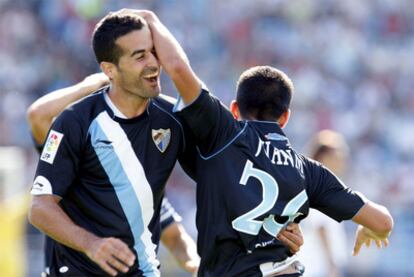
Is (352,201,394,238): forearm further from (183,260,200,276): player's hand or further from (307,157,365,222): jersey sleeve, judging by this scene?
(183,260,200,276): player's hand

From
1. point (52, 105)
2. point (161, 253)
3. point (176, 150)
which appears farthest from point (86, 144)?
point (161, 253)

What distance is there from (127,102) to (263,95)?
720 millimetres

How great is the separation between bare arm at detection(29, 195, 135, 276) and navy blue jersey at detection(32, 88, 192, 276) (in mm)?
93

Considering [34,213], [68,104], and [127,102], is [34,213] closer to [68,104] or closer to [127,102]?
[127,102]

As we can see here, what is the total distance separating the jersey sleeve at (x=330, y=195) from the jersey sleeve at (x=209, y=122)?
52 centimetres

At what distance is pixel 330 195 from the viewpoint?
5.67 meters

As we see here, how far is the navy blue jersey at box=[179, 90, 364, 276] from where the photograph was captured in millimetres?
5379

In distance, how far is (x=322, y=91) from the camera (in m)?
18.5

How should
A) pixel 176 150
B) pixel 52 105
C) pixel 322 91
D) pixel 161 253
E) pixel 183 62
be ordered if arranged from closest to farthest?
1. pixel 183 62
2. pixel 176 150
3. pixel 52 105
4. pixel 161 253
5. pixel 322 91

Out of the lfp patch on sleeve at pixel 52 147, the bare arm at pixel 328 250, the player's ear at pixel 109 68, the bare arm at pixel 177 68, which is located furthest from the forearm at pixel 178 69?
the bare arm at pixel 328 250

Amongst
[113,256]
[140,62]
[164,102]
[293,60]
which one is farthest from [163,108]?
[293,60]

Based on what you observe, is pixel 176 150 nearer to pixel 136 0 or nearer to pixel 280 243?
pixel 280 243

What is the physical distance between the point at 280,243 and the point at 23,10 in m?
14.1

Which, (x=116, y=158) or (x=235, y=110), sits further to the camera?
(x=235, y=110)
